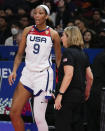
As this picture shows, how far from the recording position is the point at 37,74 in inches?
232

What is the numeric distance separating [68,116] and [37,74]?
95 centimetres

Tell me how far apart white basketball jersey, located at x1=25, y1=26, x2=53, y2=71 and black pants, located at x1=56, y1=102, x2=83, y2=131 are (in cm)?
89

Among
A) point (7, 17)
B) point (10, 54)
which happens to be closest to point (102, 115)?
point (10, 54)

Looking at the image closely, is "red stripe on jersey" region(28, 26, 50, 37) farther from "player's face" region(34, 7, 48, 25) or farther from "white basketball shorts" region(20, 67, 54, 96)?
"white basketball shorts" region(20, 67, 54, 96)

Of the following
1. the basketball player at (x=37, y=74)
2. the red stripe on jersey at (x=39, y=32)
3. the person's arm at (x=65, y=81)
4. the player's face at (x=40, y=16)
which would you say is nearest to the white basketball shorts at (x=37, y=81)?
the basketball player at (x=37, y=74)

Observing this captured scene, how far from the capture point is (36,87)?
587 centimetres

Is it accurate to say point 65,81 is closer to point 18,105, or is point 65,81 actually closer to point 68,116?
point 68,116

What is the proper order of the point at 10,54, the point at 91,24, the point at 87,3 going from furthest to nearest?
the point at 87,3
the point at 91,24
the point at 10,54

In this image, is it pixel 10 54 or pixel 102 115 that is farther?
pixel 10 54

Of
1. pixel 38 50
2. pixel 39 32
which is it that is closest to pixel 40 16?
pixel 39 32

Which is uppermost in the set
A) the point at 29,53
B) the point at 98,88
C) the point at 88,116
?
the point at 29,53

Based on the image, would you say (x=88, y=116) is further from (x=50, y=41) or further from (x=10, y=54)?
(x=10, y=54)

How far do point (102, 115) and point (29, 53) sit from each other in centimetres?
136

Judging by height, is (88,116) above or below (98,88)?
below
